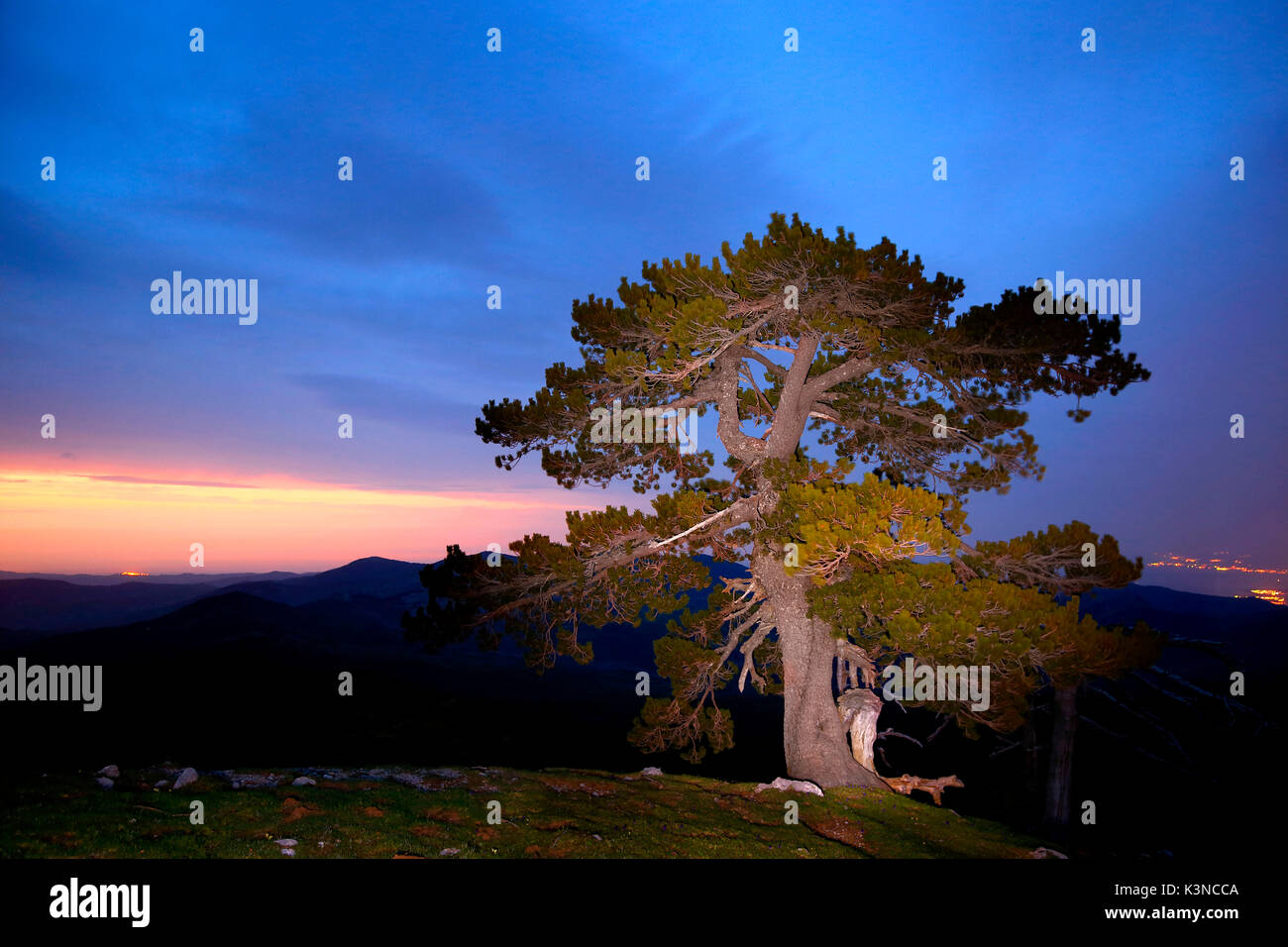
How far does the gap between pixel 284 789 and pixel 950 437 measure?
58.1 ft

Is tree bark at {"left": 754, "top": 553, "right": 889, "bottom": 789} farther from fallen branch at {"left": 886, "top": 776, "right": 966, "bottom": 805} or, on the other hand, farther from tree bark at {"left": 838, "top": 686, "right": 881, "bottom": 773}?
fallen branch at {"left": 886, "top": 776, "right": 966, "bottom": 805}

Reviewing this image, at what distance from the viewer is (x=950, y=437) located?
17781 millimetres

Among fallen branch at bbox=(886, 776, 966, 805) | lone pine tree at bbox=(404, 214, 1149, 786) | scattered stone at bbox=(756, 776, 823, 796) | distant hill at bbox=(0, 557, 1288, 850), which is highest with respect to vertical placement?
lone pine tree at bbox=(404, 214, 1149, 786)

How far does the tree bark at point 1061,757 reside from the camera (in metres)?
17.7

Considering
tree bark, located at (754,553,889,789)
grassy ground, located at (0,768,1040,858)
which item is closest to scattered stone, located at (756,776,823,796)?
grassy ground, located at (0,768,1040,858)

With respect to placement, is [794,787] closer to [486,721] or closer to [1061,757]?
[1061,757]

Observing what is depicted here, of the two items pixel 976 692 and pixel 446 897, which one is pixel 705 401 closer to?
pixel 976 692

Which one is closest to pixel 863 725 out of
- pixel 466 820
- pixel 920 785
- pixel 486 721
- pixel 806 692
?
pixel 806 692

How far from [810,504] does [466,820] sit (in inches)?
342

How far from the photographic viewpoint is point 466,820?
37.2 feet

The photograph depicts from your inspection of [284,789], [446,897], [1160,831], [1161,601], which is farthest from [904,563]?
[1161,601]

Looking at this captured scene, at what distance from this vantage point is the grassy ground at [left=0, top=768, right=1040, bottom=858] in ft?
30.8

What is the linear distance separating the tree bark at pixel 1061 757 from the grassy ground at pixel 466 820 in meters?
4.56

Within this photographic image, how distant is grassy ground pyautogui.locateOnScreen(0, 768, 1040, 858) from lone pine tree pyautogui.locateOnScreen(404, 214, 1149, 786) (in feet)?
8.31
